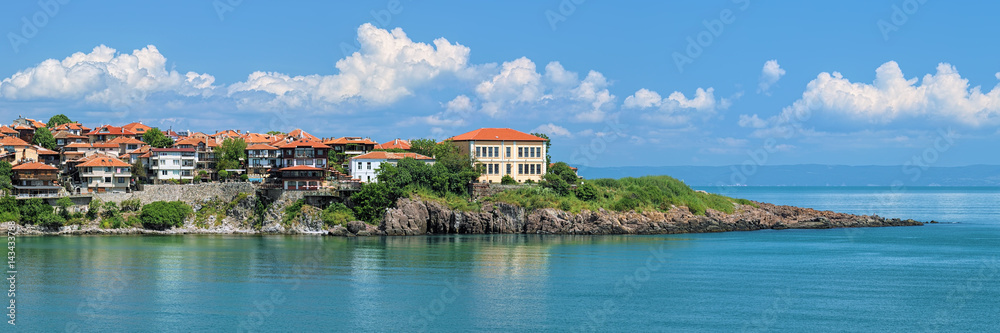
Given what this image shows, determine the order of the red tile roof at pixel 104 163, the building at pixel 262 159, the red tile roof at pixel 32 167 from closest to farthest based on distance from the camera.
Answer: the red tile roof at pixel 32 167 → the red tile roof at pixel 104 163 → the building at pixel 262 159

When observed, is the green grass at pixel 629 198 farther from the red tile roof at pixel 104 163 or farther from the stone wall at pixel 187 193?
the red tile roof at pixel 104 163

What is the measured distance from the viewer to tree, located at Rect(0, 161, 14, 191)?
71438mm

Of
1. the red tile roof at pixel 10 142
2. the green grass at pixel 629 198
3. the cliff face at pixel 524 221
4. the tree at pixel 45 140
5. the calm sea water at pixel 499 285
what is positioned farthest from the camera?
the tree at pixel 45 140

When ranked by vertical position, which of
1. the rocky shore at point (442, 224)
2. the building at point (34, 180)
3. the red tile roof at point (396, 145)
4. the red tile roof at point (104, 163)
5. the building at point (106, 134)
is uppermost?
the building at point (106, 134)

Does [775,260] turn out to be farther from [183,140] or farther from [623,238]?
[183,140]

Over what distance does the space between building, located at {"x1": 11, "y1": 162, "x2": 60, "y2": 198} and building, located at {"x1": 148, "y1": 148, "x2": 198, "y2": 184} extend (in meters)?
8.51

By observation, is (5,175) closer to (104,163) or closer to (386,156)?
(104,163)

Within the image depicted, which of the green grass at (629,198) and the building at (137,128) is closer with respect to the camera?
the green grass at (629,198)

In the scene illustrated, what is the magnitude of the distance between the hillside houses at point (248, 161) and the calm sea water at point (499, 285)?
13.0 metres

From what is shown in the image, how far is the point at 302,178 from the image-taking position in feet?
237

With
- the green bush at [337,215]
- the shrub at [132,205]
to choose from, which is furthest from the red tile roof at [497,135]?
the shrub at [132,205]

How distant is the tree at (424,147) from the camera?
8044 centimetres

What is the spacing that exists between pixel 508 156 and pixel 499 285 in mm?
36398

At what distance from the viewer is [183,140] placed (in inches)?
3273
